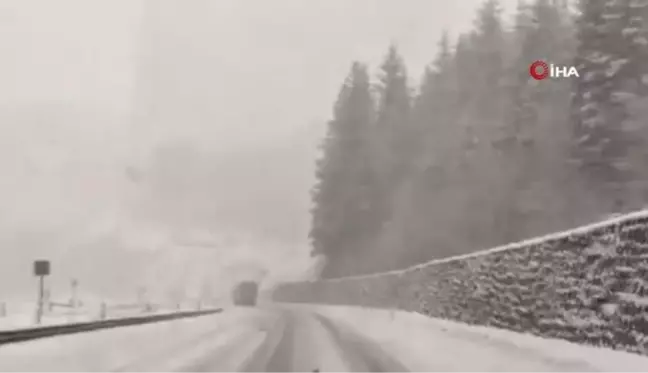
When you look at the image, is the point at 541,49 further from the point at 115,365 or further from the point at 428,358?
the point at 115,365

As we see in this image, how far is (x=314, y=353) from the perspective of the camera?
56.0ft

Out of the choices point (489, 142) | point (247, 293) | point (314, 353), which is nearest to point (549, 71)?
point (314, 353)

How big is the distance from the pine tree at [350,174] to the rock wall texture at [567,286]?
45.1 meters

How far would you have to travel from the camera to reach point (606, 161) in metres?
35.2

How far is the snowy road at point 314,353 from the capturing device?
400 inches

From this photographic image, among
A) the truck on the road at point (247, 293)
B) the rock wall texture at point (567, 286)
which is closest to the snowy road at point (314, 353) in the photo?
the rock wall texture at point (567, 286)

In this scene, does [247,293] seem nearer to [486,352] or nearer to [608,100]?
[608,100]

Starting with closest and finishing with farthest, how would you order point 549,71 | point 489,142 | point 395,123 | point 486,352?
1. point 486,352
2. point 549,71
3. point 489,142
4. point 395,123

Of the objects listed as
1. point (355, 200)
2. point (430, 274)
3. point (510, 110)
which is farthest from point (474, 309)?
point (355, 200)

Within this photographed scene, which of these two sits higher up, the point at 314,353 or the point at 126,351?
the point at 126,351

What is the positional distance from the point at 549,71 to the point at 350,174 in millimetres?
41836

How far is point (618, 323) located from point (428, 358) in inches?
295

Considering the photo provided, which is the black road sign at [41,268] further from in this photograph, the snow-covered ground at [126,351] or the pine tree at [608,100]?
the pine tree at [608,100]

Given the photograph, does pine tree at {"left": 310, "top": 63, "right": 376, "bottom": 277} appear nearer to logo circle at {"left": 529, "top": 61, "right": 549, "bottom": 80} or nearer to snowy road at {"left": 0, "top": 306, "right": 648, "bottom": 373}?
logo circle at {"left": 529, "top": 61, "right": 549, "bottom": 80}
